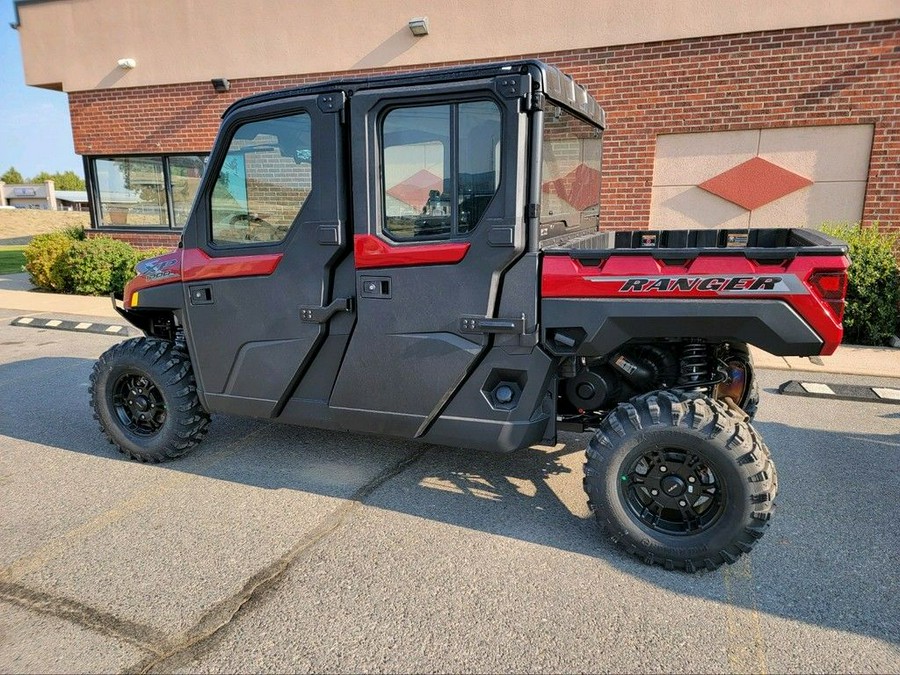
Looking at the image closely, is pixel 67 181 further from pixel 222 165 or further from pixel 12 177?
pixel 222 165

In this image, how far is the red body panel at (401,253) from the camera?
312cm

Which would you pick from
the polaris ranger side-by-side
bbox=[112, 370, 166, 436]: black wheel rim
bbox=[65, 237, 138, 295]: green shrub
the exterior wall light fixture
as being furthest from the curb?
bbox=[65, 237, 138, 295]: green shrub

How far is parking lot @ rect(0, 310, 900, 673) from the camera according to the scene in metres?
2.41

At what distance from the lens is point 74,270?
37.6 feet

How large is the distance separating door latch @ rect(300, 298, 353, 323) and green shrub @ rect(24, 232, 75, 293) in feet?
33.7

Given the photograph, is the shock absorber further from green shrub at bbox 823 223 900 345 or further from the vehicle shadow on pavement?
green shrub at bbox 823 223 900 345

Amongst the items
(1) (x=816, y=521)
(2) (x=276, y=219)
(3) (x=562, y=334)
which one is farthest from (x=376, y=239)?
(1) (x=816, y=521)

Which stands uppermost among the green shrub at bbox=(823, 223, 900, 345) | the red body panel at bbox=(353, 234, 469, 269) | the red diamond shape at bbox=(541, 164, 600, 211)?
the red diamond shape at bbox=(541, 164, 600, 211)

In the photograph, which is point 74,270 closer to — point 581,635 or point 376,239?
point 376,239

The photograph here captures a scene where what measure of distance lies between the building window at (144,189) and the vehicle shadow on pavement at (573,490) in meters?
7.30

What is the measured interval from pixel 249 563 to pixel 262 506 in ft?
2.07

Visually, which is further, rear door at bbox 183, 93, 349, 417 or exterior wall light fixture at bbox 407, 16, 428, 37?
exterior wall light fixture at bbox 407, 16, 428, 37

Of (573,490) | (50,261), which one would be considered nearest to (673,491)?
(573,490)

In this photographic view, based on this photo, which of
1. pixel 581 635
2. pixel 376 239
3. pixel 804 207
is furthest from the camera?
pixel 804 207
